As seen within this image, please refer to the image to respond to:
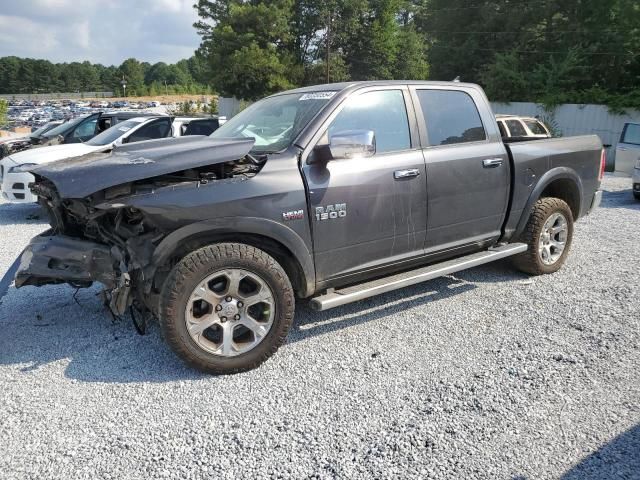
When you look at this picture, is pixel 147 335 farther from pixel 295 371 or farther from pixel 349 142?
pixel 349 142

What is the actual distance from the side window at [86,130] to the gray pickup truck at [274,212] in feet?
27.7

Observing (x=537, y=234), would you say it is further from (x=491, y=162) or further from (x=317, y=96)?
(x=317, y=96)

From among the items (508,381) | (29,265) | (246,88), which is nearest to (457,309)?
(508,381)

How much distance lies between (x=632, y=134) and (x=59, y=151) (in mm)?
12682

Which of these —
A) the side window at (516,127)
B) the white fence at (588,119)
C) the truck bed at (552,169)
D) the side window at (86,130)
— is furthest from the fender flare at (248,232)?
the white fence at (588,119)

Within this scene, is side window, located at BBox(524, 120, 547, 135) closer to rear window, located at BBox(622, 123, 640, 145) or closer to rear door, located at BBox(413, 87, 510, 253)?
rear window, located at BBox(622, 123, 640, 145)

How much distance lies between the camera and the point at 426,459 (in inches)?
101

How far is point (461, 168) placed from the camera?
4.32 meters

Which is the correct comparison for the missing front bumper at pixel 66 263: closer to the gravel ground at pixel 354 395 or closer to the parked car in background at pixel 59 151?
the gravel ground at pixel 354 395

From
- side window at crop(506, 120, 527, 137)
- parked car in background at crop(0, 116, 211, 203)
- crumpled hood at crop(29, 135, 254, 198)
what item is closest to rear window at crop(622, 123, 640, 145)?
side window at crop(506, 120, 527, 137)

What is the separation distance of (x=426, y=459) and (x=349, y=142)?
1944 millimetres

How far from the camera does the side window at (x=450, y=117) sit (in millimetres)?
4285

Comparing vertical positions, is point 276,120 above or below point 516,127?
above

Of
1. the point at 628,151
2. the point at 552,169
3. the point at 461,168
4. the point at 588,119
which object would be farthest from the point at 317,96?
the point at 588,119
